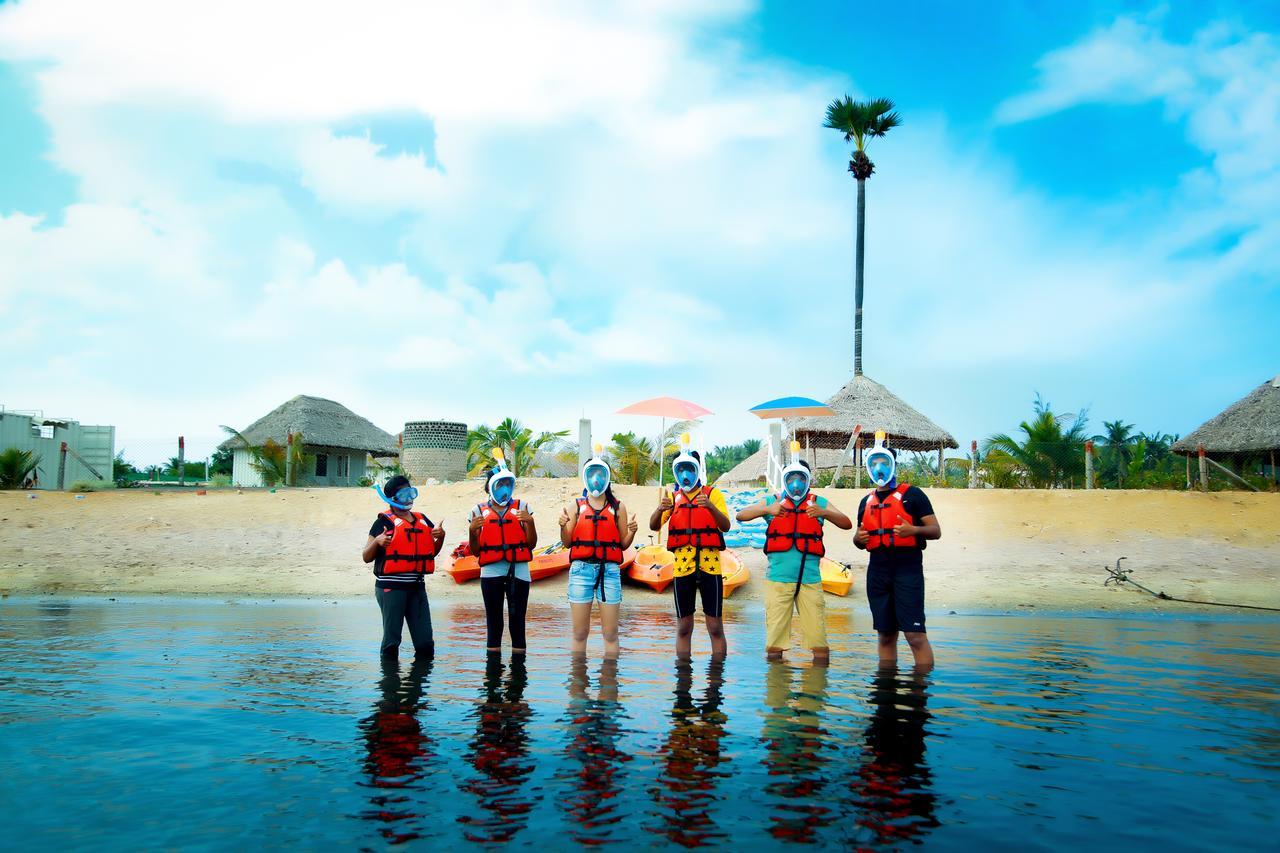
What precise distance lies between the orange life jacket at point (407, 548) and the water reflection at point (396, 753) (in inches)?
38.3

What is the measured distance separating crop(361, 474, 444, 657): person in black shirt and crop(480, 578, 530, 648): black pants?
0.64m

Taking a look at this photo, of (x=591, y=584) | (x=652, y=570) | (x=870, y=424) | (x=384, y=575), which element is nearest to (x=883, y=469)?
(x=591, y=584)

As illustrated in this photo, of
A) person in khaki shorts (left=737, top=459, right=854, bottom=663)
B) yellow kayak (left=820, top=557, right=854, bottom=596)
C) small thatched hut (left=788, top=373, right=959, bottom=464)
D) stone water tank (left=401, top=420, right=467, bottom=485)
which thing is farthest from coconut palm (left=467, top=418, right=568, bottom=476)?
person in khaki shorts (left=737, top=459, right=854, bottom=663)

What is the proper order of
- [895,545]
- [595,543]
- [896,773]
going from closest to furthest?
1. [896,773]
2. [895,545]
3. [595,543]

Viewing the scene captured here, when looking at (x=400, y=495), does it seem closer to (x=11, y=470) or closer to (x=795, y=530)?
(x=795, y=530)

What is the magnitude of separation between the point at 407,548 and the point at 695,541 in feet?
8.90

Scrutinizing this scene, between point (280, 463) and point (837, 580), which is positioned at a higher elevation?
point (280, 463)

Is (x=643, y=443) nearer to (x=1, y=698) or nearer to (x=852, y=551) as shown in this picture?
(x=852, y=551)

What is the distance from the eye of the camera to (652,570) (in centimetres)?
1908

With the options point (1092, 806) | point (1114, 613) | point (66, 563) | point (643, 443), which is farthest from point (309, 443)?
point (1092, 806)

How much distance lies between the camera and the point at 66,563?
806 inches

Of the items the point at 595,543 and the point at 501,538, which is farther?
the point at 501,538

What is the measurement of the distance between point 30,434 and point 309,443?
11454 millimetres

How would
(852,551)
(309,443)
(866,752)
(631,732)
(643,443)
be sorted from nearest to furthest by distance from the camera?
(866,752) < (631,732) < (852,551) < (643,443) < (309,443)
